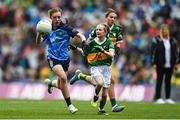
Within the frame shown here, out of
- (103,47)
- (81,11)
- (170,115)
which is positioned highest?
(81,11)

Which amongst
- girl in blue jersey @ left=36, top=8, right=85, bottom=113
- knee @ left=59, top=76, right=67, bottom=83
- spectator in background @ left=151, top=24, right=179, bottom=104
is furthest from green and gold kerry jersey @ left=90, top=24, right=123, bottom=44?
spectator in background @ left=151, top=24, right=179, bottom=104

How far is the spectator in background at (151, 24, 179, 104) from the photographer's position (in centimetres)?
2592

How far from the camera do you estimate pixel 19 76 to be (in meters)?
33.3

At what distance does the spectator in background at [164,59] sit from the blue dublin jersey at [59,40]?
7.92m

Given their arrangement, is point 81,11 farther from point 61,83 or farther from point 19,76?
point 61,83

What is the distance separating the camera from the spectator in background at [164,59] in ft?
85.0

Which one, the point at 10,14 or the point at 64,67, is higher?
the point at 10,14

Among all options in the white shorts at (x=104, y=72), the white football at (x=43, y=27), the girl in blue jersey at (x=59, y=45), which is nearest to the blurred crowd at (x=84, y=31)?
the white shorts at (x=104, y=72)

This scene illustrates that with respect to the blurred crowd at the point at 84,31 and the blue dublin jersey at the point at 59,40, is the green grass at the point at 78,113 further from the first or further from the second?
the blurred crowd at the point at 84,31

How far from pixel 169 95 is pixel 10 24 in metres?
12.3

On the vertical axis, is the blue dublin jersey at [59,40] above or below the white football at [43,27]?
below

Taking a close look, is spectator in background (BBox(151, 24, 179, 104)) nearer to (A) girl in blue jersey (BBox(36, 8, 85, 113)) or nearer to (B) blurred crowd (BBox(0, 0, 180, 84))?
(B) blurred crowd (BBox(0, 0, 180, 84))

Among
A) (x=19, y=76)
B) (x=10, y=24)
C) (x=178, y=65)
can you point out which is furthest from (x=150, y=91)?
(x=10, y=24)

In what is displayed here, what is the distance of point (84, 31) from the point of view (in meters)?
33.4
